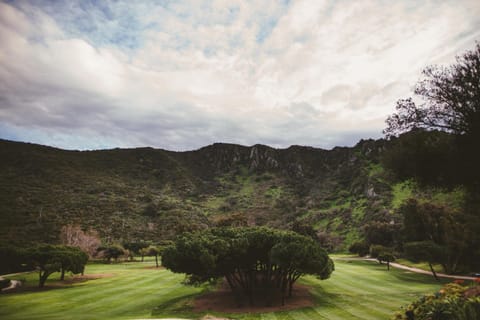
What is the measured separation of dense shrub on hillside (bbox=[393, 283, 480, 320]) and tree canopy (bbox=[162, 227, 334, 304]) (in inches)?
539

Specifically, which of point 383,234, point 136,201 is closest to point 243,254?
point 383,234

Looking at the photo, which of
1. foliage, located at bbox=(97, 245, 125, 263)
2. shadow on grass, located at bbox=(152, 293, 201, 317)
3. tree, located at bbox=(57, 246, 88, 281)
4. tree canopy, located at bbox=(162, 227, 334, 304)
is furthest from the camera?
foliage, located at bbox=(97, 245, 125, 263)

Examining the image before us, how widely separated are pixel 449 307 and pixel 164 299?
28607 millimetres

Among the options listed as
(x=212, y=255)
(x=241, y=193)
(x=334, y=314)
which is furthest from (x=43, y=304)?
→ (x=241, y=193)

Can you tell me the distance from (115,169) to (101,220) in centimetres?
9145

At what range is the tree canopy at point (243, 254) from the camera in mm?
23688

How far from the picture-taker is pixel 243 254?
25750 millimetres

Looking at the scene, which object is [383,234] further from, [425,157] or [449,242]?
[425,157]

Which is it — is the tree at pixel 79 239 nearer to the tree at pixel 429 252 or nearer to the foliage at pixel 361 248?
the foliage at pixel 361 248

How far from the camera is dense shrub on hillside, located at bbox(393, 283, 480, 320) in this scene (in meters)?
8.52

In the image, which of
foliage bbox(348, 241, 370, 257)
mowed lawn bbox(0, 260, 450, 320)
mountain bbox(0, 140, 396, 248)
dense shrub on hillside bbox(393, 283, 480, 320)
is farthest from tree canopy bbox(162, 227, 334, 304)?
foliage bbox(348, 241, 370, 257)

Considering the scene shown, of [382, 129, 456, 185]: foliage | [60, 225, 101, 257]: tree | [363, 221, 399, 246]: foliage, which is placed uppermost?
[382, 129, 456, 185]: foliage

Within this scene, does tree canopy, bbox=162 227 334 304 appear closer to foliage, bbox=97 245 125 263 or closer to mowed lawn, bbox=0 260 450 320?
mowed lawn, bbox=0 260 450 320

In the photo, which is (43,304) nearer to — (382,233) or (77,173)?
(382,233)
